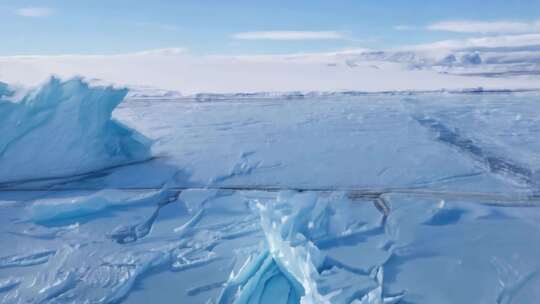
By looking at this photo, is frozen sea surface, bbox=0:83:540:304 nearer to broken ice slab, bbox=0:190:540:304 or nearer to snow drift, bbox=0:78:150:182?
broken ice slab, bbox=0:190:540:304

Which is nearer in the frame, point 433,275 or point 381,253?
point 433,275

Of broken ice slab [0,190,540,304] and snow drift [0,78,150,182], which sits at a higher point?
snow drift [0,78,150,182]

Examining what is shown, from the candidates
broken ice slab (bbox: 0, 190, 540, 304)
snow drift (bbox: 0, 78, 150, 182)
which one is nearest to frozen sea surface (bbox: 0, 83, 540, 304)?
broken ice slab (bbox: 0, 190, 540, 304)

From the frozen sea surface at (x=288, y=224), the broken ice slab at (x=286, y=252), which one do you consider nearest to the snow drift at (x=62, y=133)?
the frozen sea surface at (x=288, y=224)

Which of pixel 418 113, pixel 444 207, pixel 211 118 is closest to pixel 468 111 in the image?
pixel 418 113

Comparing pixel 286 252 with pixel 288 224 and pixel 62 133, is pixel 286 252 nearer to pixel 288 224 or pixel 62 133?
pixel 288 224

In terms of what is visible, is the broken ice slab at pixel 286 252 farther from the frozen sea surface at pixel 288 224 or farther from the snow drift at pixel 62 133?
the snow drift at pixel 62 133

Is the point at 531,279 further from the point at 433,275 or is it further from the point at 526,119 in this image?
the point at 526,119
